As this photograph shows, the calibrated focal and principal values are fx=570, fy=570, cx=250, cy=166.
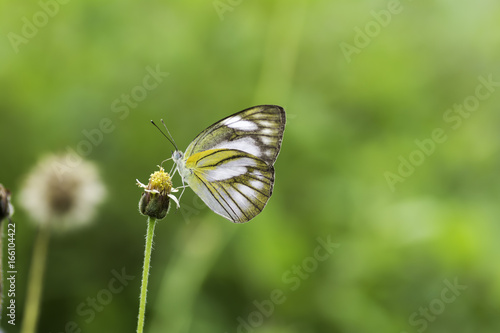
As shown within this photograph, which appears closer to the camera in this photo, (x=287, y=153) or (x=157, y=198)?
(x=157, y=198)

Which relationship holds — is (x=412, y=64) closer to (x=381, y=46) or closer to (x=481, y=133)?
(x=381, y=46)

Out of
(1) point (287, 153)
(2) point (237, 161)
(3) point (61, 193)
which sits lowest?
(3) point (61, 193)

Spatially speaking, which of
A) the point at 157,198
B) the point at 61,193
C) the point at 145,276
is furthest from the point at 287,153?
the point at 145,276

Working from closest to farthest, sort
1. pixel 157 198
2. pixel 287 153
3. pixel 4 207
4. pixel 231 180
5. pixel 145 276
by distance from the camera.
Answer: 1. pixel 4 207
2. pixel 145 276
3. pixel 157 198
4. pixel 231 180
5. pixel 287 153

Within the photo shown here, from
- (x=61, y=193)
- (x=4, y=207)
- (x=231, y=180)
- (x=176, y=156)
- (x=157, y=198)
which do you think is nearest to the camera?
(x=4, y=207)

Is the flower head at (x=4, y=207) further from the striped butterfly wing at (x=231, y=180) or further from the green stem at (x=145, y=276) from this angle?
the striped butterfly wing at (x=231, y=180)

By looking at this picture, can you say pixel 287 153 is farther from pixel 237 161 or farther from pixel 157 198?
pixel 157 198

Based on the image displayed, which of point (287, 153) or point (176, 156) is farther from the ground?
point (287, 153)
